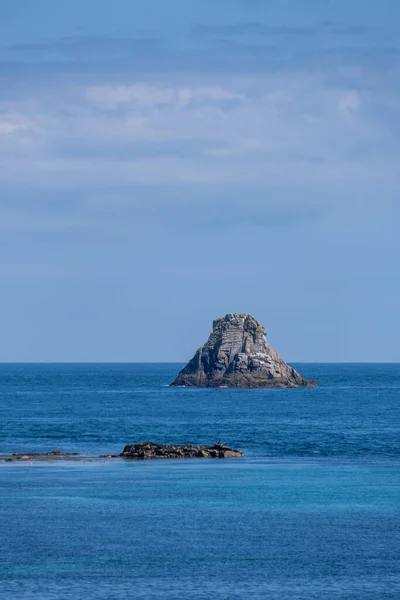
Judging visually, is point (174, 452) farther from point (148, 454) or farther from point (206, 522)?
point (206, 522)

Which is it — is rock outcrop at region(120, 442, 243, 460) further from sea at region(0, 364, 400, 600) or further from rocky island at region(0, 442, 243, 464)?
sea at region(0, 364, 400, 600)

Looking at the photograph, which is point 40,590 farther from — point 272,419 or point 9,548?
point 272,419

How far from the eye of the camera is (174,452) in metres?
115

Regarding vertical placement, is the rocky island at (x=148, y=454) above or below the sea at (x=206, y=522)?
above

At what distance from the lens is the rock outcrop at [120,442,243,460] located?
11375 cm

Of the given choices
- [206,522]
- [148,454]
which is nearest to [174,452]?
[148,454]

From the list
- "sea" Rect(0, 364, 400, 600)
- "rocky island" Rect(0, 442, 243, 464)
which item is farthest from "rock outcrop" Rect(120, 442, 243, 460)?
"sea" Rect(0, 364, 400, 600)

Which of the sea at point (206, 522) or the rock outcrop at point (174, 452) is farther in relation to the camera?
the rock outcrop at point (174, 452)

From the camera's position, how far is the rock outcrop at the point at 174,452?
A: 11375cm

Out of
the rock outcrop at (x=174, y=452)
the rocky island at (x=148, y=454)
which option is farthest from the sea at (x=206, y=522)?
the rocky island at (x=148, y=454)

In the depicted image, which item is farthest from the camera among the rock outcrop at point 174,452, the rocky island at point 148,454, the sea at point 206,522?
the rock outcrop at point 174,452

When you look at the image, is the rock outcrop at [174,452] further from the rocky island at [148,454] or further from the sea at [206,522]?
the sea at [206,522]

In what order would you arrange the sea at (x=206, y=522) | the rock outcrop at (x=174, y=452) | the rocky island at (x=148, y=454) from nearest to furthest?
1. the sea at (x=206, y=522)
2. the rocky island at (x=148, y=454)
3. the rock outcrop at (x=174, y=452)

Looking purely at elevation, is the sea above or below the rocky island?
below
